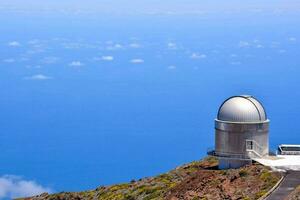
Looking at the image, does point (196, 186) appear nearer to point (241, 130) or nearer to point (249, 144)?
point (241, 130)

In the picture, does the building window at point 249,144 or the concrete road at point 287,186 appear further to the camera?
the building window at point 249,144

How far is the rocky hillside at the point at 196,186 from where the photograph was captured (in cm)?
3997

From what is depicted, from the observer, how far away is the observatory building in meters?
45.2

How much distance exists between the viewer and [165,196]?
141 ft

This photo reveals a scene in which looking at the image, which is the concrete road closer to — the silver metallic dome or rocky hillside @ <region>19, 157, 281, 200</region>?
rocky hillside @ <region>19, 157, 281, 200</region>

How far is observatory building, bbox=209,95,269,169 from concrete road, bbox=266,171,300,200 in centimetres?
421

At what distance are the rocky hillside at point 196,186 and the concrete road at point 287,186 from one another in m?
0.54

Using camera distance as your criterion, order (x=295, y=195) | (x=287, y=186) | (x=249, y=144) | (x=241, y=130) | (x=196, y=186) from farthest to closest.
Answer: (x=249, y=144) → (x=241, y=130) → (x=196, y=186) → (x=287, y=186) → (x=295, y=195)

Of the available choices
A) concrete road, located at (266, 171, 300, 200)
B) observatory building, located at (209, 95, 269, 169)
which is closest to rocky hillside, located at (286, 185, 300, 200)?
concrete road, located at (266, 171, 300, 200)

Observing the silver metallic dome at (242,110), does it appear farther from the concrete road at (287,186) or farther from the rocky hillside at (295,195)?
the rocky hillside at (295,195)

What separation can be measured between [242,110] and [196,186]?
18.6ft

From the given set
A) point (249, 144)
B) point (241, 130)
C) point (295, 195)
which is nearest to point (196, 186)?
point (241, 130)

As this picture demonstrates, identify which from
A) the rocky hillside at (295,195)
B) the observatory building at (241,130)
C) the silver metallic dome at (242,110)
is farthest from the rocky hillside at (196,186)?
the silver metallic dome at (242,110)

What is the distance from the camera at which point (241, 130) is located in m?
45.1
